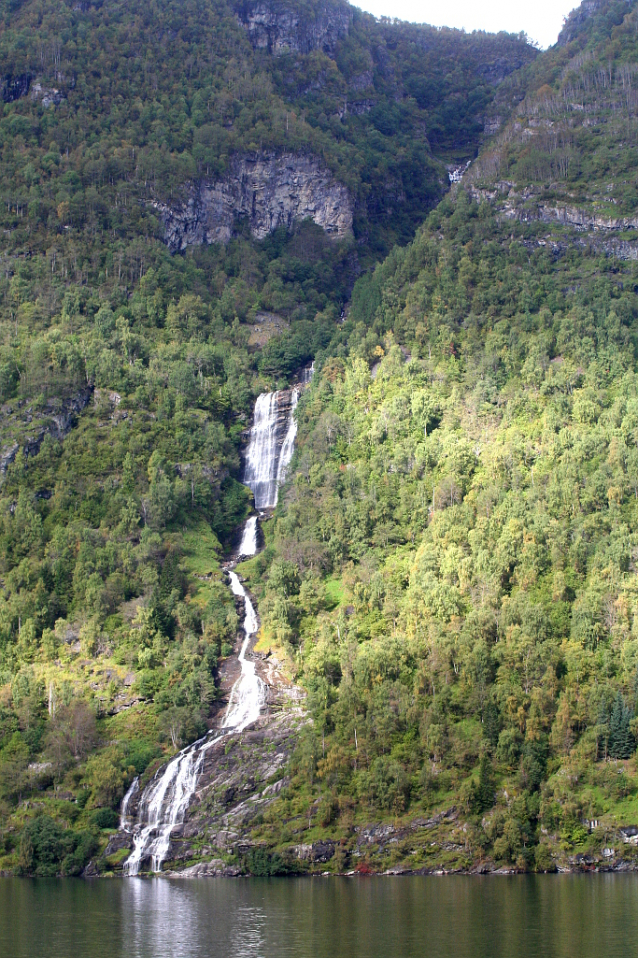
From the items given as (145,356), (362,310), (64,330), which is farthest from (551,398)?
(64,330)

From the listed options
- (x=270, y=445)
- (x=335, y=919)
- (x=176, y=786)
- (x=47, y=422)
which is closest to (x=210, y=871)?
(x=176, y=786)

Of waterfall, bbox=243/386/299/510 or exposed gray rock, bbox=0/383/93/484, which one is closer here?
exposed gray rock, bbox=0/383/93/484

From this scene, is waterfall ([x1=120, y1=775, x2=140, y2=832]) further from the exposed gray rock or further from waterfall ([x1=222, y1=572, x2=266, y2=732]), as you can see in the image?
the exposed gray rock

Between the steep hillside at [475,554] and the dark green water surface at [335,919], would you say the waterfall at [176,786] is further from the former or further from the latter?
the dark green water surface at [335,919]

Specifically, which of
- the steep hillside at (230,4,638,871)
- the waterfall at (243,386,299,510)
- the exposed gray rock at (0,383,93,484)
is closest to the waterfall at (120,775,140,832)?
the steep hillside at (230,4,638,871)

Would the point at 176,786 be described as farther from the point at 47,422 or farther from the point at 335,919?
the point at 47,422

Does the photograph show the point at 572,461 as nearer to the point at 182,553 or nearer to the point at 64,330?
the point at 182,553

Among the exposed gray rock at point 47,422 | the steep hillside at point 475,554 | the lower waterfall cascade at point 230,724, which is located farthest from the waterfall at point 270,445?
the exposed gray rock at point 47,422
